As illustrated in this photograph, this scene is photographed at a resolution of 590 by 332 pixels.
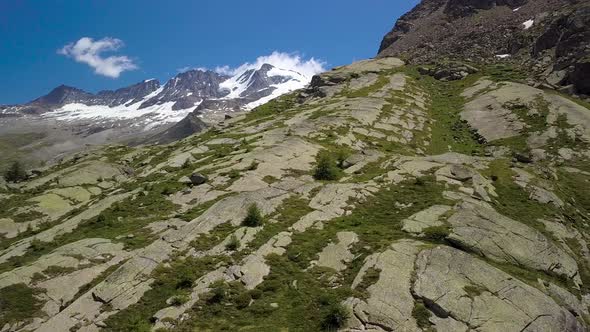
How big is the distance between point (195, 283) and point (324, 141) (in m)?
38.6

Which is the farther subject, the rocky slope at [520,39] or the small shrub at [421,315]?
the rocky slope at [520,39]

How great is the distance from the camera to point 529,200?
39.0m

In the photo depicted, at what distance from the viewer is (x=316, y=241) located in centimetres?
3103

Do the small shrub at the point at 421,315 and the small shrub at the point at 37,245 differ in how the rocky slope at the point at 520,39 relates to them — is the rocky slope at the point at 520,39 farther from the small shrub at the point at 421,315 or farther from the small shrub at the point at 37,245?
the small shrub at the point at 37,245

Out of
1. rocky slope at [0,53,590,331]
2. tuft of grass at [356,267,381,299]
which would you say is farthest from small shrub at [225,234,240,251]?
tuft of grass at [356,267,381,299]

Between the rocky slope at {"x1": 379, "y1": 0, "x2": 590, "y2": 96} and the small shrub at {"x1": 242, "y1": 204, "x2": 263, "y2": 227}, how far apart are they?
77.1 meters

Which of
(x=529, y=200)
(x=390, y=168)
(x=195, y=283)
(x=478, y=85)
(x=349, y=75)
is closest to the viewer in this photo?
(x=195, y=283)

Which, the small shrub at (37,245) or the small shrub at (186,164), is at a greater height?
the small shrub at (186,164)

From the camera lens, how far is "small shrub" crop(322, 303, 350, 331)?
2127 cm

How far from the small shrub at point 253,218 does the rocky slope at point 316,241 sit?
14 centimetres

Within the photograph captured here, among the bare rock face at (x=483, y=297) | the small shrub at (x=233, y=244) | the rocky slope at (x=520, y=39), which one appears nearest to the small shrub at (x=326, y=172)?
the small shrub at (x=233, y=244)

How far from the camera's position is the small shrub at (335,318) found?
2127cm

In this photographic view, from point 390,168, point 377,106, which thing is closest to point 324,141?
point 390,168

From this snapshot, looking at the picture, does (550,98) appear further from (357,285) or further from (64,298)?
(64,298)
